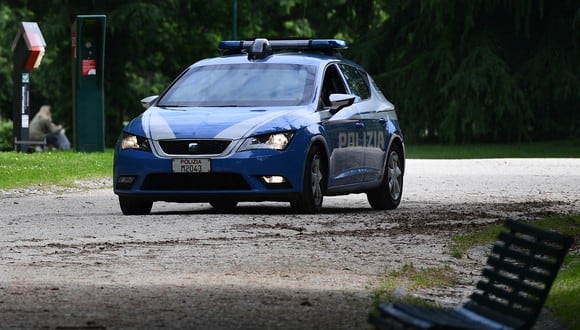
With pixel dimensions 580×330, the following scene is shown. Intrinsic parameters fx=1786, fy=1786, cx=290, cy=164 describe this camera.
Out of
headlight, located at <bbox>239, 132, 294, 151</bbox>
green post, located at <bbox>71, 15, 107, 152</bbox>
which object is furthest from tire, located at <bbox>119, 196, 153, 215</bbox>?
green post, located at <bbox>71, 15, 107, 152</bbox>

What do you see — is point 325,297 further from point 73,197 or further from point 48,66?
point 48,66

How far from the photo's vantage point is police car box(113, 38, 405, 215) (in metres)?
16.8

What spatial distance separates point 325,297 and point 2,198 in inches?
449

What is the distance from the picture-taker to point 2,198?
21172 millimetres

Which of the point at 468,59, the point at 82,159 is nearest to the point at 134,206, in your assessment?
the point at 82,159

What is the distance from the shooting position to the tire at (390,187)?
1914cm

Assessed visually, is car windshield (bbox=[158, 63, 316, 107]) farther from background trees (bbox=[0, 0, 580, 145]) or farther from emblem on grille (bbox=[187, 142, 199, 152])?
background trees (bbox=[0, 0, 580, 145])

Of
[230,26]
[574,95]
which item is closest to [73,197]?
[574,95]

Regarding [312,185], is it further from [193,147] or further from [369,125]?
[369,125]

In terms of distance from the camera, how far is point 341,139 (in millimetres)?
18062

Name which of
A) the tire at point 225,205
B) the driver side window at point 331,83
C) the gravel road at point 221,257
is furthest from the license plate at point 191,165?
the tire at point 225,205

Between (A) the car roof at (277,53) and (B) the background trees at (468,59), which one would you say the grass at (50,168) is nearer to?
(A) the car roof at (277,53)

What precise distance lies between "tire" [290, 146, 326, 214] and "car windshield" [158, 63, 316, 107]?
0.65m

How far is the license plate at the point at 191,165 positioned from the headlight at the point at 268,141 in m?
0.37
